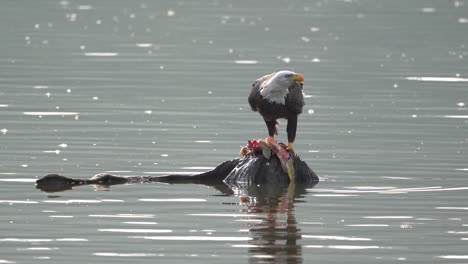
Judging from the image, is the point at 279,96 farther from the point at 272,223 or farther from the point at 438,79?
the point at 438,79

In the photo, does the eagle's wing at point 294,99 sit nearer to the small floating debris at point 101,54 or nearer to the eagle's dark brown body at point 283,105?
the eagle's dark brown body at point 283,105

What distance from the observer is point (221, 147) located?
16.6 meters

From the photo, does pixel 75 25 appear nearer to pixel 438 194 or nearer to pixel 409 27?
pixel 409 27

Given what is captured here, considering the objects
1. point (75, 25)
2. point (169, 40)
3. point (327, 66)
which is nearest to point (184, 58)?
point (327, 66)

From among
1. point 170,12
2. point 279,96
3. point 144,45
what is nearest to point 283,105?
point 279,96

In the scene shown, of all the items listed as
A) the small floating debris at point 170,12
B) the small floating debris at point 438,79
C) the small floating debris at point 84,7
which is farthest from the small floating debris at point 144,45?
the small floating debris at point 84,7

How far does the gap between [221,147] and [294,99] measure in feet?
10.0

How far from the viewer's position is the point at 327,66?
30031 mm

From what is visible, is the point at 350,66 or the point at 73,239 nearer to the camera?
the point at 73,239

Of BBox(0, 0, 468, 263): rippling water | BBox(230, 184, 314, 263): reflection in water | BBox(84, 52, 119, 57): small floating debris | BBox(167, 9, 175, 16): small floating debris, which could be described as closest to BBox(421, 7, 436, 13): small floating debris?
BBox(167, 9, 175, 16): small floating debris

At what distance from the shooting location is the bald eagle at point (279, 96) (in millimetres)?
13555

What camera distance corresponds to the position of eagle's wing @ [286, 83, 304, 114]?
44.8 feet

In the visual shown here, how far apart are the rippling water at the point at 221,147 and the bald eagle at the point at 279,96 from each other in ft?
2.51

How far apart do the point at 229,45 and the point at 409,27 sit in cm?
1022
